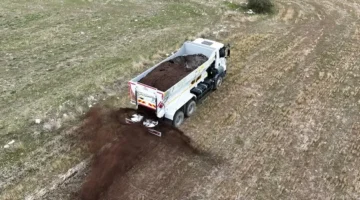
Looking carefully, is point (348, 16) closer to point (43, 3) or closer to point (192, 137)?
point (192, 137)

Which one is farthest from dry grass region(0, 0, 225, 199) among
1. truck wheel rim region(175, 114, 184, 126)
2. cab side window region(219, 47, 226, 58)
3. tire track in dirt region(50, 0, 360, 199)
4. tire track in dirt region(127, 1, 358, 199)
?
tire track in dirt region(127, 1, 358, 199)

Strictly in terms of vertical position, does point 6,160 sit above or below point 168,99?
below

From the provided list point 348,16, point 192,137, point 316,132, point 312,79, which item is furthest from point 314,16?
point 192,137

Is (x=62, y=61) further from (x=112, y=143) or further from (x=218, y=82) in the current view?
(x=218, y=82)

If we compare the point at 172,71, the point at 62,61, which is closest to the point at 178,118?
the point at 172,71

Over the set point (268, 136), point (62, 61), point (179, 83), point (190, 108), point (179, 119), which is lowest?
point (62, 61)

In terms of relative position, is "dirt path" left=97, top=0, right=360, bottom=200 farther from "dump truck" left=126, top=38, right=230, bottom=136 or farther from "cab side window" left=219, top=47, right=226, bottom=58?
"cab side window" left=219, top=47, right=226, bottom=58

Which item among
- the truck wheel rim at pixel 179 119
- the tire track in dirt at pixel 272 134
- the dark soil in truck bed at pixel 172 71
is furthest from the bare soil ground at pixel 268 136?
the dark soil in truck bed at pixel 172 71
